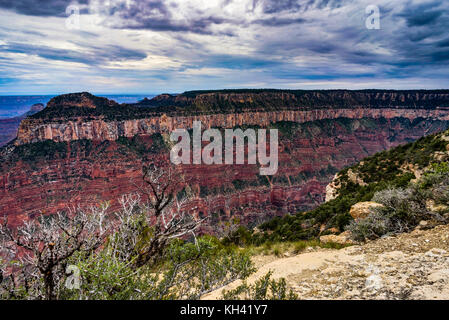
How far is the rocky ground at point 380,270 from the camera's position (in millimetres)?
5859

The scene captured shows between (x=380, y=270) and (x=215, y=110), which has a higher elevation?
(x=215, y=110)

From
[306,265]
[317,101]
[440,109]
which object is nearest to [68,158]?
[306,265]

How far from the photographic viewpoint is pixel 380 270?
7020 mm

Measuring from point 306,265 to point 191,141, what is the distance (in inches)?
3047

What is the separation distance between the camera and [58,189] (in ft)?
183

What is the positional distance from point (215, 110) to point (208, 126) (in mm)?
7442

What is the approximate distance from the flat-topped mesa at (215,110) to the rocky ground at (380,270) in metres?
70.2

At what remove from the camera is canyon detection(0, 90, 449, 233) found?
55688 mm

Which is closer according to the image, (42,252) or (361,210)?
(42,252)

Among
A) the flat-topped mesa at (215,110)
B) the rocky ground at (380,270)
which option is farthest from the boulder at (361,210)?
the flat-topped mesa at (215,110)

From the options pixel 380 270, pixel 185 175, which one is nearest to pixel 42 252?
pixel 380 270

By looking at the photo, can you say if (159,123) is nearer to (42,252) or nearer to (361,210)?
(361,210)

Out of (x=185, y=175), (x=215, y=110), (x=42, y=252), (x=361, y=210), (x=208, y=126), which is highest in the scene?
(x=215, y=110)
